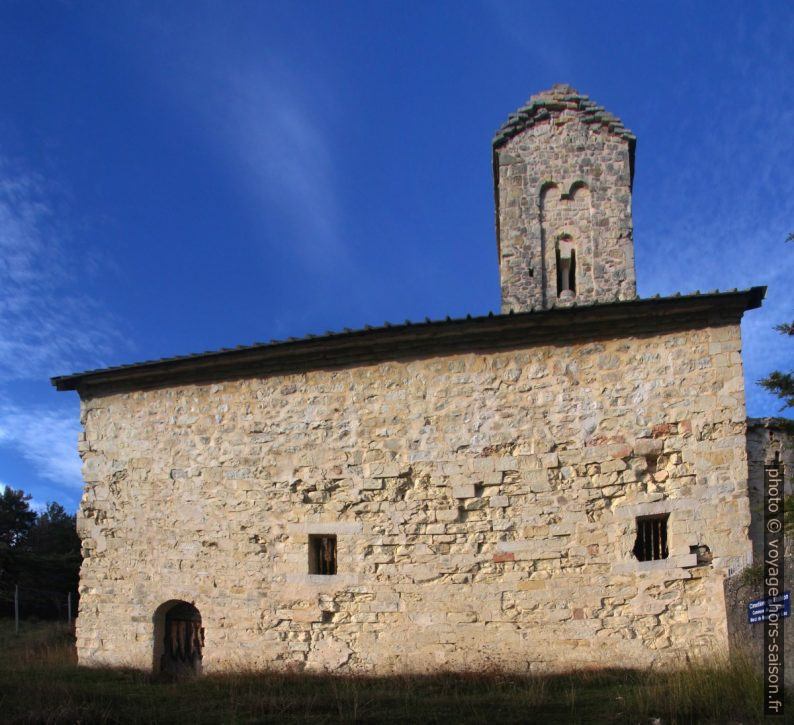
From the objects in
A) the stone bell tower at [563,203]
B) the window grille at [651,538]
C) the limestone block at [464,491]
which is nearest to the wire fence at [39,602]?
the stone bell tower at [563,203]

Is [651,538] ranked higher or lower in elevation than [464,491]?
lower

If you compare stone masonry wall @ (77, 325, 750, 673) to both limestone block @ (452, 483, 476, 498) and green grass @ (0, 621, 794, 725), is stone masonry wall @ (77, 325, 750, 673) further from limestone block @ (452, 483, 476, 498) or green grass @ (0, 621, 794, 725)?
green grass @ (0, 621, 794, 725)

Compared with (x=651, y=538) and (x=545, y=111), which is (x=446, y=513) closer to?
(x=651, y=538)

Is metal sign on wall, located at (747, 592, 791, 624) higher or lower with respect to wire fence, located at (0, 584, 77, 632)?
higher

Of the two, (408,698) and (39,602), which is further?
(39,602)

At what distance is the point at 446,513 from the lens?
30.1 ft

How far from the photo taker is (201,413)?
1052cm

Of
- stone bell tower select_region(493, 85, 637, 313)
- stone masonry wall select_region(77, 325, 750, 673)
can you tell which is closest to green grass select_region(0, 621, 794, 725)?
stone masonry wall select_region(77, 325, 750, 673)

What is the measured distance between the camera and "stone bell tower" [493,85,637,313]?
46.3ft

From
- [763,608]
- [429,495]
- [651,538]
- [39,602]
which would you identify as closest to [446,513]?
[429,495]

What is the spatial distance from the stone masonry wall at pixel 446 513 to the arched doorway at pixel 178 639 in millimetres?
191

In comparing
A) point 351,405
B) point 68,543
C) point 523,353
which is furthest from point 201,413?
point 68,543

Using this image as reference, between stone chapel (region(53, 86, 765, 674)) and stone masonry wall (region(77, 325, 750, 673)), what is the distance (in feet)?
0.08

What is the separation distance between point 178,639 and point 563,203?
10785 millimetres
